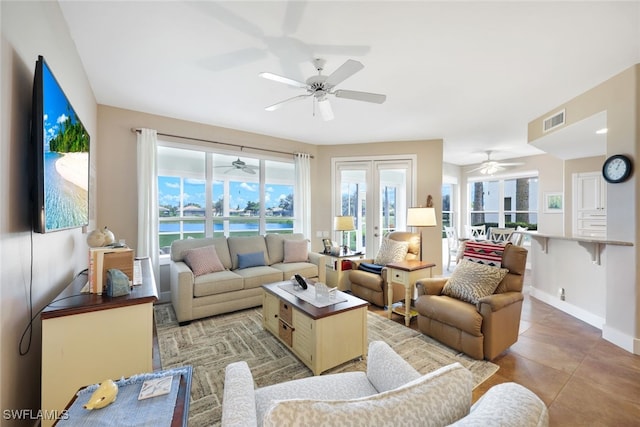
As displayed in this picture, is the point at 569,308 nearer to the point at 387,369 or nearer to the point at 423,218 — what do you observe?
the point at 423,218

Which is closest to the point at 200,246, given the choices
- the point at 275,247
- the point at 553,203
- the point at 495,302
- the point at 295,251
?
the point at 275,247

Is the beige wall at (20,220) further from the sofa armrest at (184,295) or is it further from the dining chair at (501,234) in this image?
the dining chair at (501,234)

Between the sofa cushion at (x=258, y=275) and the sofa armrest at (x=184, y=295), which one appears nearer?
the sofa armrest at (x=184, y=295)

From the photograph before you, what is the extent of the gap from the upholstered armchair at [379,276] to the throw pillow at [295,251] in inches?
32.8

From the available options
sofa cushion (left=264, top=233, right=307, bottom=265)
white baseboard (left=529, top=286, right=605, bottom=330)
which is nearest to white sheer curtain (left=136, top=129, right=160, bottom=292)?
sofa cushion (left=264, top=233, right=307, bottom=265)

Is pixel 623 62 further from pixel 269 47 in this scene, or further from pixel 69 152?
pixel 69 152

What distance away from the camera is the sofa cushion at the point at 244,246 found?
3.86 m

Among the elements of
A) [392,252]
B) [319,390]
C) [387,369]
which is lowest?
[319,390]

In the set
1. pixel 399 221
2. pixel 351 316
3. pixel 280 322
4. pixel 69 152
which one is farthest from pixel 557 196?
pixel 69 152

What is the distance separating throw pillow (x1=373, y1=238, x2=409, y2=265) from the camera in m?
3.68

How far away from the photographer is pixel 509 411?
595 millimetres

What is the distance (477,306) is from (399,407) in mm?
2048

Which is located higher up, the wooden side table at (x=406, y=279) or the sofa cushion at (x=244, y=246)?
the sofa cushion at (x=244, y=246)

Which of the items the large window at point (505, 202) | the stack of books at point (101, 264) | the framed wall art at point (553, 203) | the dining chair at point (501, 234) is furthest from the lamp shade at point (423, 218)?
the large window at point (505, 202)
